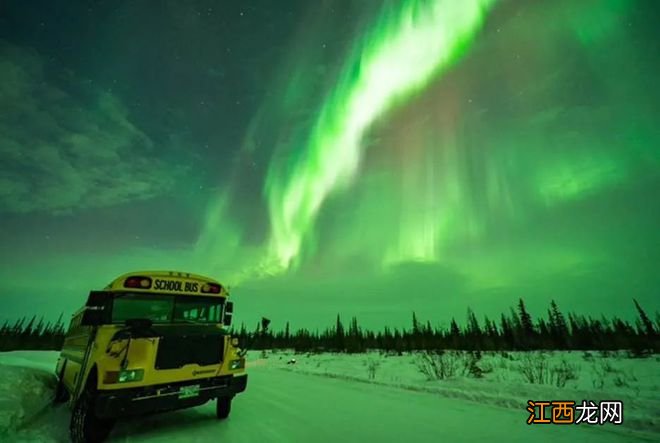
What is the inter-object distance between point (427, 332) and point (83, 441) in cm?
7043

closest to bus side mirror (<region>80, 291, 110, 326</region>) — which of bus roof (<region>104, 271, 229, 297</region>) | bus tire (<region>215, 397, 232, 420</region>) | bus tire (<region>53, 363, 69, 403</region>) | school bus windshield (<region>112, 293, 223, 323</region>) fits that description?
school bus windshield (<region>112, 293, 223, 323</region>)

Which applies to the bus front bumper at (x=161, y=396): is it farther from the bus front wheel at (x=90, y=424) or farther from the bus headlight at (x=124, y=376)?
the bus front wheel at (x=90, y=424)

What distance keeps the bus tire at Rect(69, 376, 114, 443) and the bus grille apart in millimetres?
1016

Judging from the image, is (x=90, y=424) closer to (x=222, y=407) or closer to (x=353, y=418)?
(x=222, y=407)

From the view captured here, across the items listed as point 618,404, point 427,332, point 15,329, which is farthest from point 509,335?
point 15,329

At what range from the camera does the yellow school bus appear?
4.66 meters

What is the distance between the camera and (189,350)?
18.2 feet

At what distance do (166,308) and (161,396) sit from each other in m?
1.84

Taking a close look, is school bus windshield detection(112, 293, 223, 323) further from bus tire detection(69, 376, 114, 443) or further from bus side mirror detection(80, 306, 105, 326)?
bus tire detection(69, 376, 114, 443)

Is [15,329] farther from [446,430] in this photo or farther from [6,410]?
[446,430]

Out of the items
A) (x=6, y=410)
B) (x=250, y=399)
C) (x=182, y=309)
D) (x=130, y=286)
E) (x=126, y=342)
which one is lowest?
(x=250, y=399)

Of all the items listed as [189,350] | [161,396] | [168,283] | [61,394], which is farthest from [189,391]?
[61,394]

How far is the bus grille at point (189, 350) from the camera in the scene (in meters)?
5.20

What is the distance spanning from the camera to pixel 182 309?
643 cm
